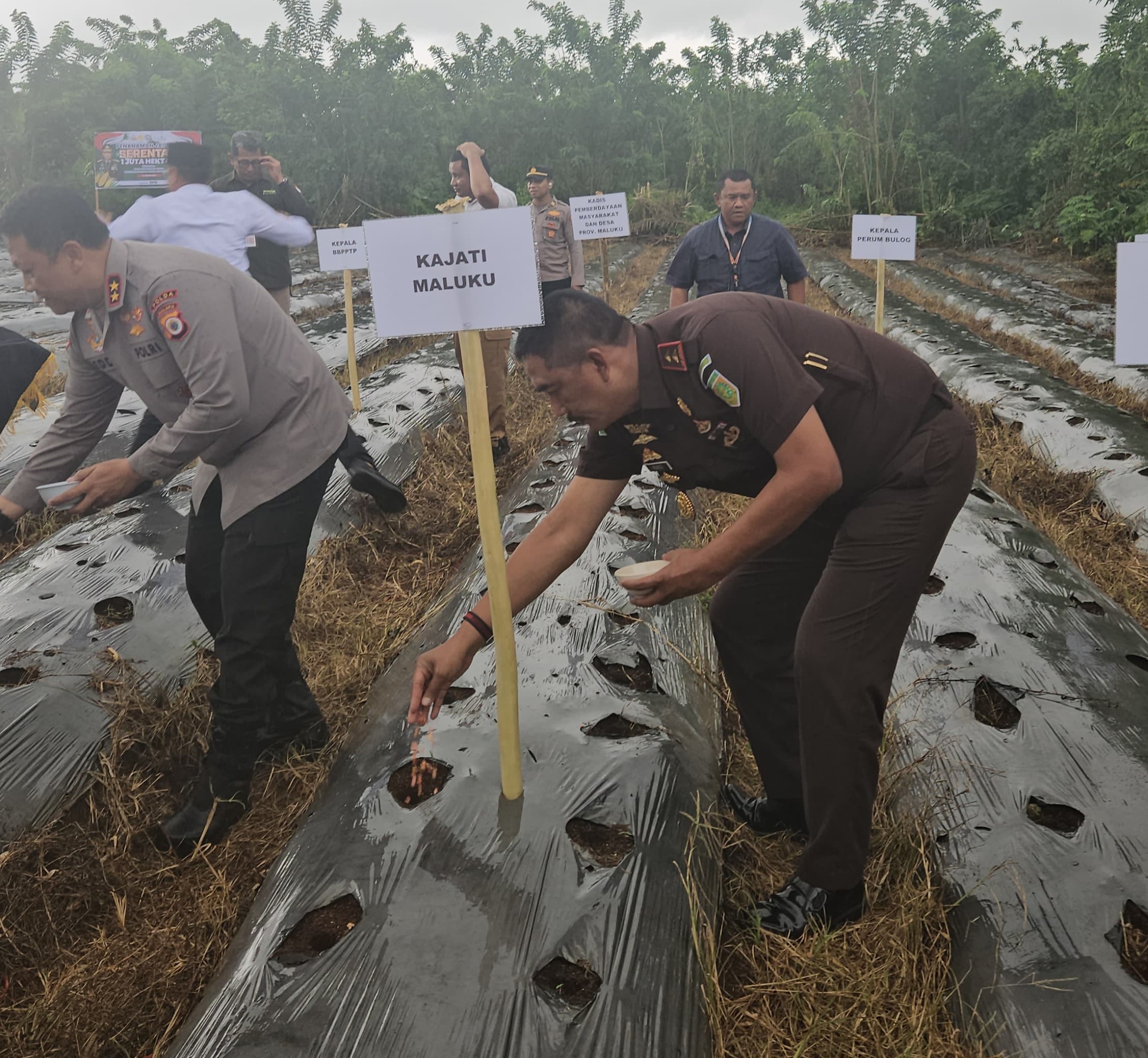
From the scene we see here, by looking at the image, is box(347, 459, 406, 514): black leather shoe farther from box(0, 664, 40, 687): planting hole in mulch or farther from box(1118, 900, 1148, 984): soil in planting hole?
box(1118, 900, 1148, 984): soil in planting hole

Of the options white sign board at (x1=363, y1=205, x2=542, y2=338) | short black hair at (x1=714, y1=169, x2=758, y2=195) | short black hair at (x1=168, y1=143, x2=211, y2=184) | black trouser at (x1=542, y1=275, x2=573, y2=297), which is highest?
Answer: short black hair at (x1=168, y1=143, x2=211, y2=184)

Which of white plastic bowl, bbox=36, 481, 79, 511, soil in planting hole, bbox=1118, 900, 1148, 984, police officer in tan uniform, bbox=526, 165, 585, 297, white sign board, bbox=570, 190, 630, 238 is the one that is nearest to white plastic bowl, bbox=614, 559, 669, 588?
soil in planting hole, bbox=1118, 900, 1148, 984

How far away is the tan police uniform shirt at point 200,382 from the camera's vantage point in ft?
6.54

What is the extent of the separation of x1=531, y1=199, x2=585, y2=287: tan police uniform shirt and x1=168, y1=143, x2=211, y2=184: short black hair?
5.81 feet

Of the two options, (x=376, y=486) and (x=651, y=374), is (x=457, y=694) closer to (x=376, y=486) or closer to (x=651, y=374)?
(x=651, y=374)

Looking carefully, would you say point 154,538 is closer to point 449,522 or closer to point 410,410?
point 449,522

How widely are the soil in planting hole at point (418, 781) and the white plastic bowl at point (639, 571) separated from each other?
0.72 metres

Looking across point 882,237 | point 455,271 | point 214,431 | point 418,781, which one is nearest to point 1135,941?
point 418,781

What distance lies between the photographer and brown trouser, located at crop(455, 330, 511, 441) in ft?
15.7

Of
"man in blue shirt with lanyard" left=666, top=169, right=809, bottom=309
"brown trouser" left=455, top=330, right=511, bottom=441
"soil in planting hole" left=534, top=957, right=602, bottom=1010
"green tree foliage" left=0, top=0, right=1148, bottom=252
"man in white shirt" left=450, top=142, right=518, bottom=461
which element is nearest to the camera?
"soil in planting hole" left=534, top=957, right=602, bottom=1010

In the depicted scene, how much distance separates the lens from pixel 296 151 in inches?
704

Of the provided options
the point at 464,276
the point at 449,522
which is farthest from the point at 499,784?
the point at 449,522

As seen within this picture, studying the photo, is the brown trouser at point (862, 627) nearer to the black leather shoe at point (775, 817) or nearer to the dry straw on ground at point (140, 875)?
the black leather shoe at point (775, 817)

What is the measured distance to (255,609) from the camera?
219 centimetres
